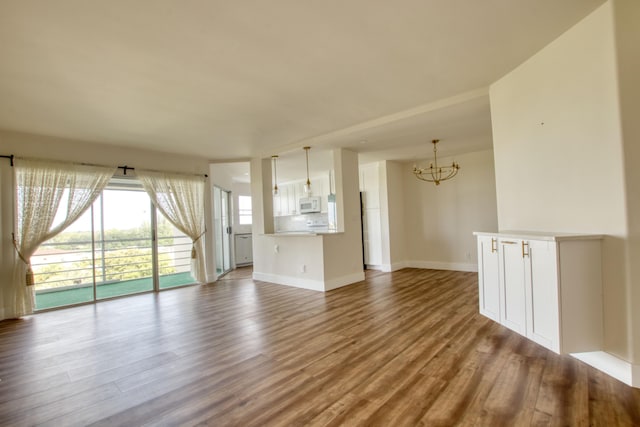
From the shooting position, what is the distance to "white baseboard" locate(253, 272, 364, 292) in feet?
16.9

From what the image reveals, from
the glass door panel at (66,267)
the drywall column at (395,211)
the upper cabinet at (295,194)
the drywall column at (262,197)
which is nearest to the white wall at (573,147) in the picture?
the drywall column at (395,211)

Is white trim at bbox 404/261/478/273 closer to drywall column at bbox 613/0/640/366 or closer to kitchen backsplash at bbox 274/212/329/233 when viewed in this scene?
kitchen backsplash at bbox 274/212/329/233

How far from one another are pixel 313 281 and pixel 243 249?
4264 millimetres

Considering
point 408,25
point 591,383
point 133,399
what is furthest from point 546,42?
point 133,399

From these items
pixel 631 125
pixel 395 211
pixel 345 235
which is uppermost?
pixel 631 125

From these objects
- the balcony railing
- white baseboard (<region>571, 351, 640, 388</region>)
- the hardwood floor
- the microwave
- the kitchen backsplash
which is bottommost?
the hardwood floor

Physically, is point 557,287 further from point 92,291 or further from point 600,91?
point 92,291

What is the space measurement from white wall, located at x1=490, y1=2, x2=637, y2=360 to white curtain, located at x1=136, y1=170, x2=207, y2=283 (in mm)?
5397

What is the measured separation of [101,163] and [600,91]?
649 cm

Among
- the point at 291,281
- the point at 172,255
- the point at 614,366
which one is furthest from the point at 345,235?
the point at 614,366

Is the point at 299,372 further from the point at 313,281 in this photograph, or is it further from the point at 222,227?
the point at 222,227

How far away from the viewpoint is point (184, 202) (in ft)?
19.4

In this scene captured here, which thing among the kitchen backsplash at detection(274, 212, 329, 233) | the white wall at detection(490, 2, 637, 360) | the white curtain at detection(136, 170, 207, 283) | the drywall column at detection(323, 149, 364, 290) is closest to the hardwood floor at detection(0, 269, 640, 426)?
the white wall at detection(490, 2, 637, 360)

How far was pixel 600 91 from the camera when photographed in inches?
85.0
